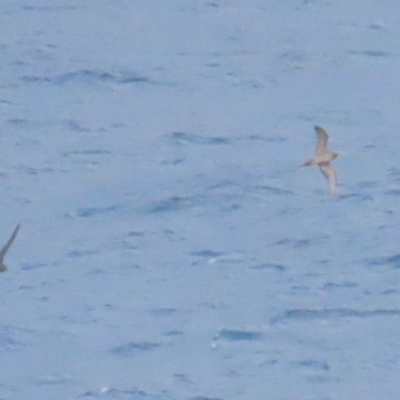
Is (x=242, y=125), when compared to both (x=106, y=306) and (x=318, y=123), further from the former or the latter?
(x=106, y=306)

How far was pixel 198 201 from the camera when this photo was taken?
16.6m

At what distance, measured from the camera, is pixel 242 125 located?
17.7m

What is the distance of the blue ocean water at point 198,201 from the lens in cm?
1345

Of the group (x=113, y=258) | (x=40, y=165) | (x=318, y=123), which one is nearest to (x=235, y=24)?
(x=318, y=123)

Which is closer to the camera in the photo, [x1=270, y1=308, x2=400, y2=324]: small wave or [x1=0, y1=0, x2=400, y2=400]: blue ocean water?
[x1=0, y1=0, x2=400, y2=400]: blue ocean water

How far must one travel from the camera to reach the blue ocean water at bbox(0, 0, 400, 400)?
13.4 meters

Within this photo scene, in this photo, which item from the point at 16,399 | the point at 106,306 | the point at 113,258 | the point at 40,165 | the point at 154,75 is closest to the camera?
the point at 16,399

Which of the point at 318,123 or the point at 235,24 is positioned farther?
the point at 235,24

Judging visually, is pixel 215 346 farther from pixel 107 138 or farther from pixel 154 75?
pixel 154 75

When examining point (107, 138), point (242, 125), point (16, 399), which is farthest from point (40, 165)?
point (16, 399)

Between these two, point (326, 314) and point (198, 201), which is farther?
point (198, 201)

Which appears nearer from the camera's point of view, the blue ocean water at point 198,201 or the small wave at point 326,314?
the blue ocean water at point 198,201

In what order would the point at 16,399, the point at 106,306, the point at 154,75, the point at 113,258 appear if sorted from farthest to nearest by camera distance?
the point at 154,75
the point at 113,258
the point at 106,306
the point at 16,399

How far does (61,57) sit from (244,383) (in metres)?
7.58
